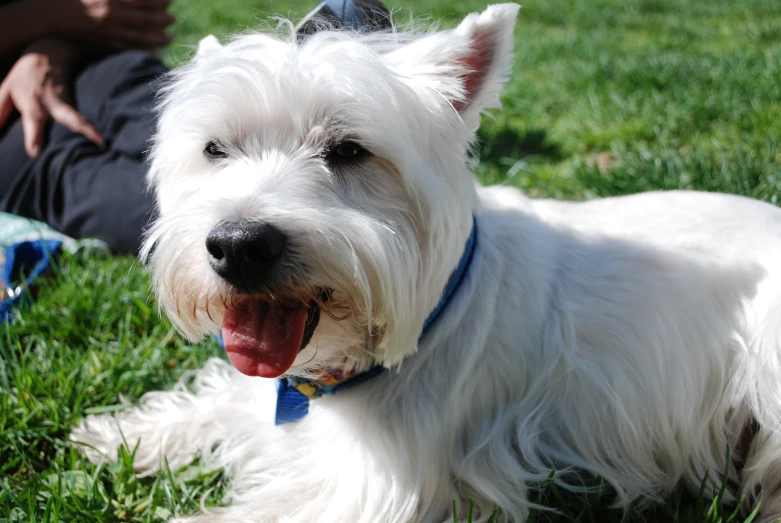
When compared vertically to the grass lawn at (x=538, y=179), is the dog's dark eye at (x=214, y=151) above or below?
above

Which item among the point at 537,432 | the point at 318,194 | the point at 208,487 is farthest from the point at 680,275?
the point at 208,487

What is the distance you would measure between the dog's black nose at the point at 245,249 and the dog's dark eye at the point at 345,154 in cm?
37

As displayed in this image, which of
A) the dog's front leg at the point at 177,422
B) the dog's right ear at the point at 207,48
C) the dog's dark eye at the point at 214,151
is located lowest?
the dog's front leg at the point at 177,422

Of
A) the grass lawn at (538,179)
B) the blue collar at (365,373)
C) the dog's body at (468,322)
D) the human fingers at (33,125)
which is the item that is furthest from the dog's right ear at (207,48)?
the human fingers at (33,125)

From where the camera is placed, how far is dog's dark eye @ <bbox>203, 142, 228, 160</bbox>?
6.79ft

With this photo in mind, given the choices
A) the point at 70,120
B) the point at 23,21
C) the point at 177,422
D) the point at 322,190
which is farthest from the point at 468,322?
the point at 23,21

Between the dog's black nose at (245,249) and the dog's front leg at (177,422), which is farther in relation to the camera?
the dog's front leg at (177,422)

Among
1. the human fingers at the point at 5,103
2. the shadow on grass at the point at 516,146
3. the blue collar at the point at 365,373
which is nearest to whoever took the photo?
the blue collar at the point at 365,373

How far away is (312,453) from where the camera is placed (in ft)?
7.45

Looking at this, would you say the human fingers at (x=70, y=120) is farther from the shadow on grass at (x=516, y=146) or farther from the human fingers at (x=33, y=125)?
the shadow on grass at (x=516, y=146)

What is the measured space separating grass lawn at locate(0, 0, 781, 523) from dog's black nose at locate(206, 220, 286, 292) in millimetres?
744

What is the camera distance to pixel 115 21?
14.2 feet

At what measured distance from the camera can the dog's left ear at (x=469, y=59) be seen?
202cm

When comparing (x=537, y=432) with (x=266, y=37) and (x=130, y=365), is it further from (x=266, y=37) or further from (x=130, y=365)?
(x=130, y=365)
